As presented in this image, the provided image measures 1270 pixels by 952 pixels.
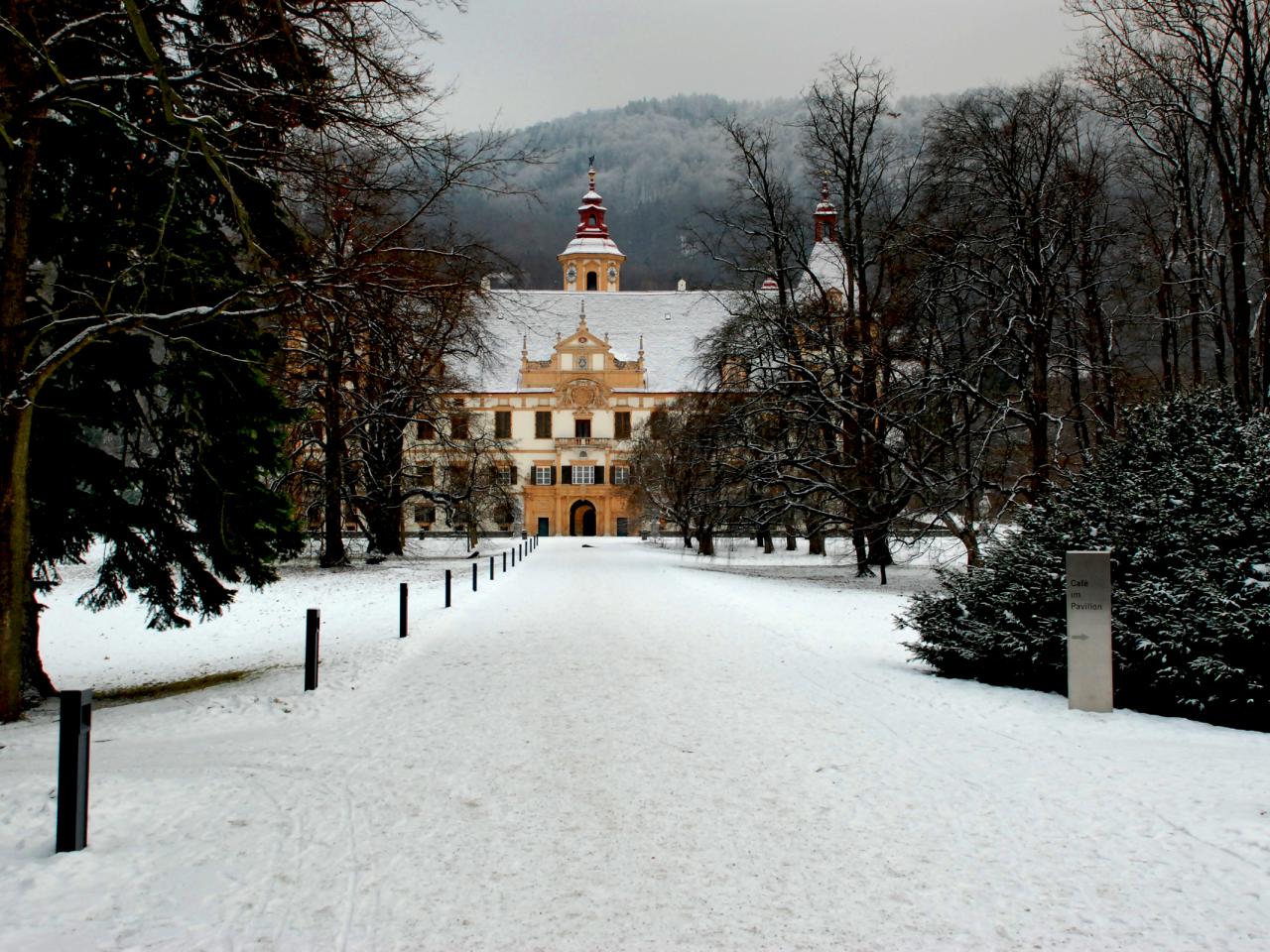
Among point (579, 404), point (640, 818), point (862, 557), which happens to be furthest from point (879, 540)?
point (579, 404)

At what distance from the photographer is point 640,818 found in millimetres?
5613

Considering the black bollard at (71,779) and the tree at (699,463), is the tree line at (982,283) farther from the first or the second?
the black bollard at (71,779)

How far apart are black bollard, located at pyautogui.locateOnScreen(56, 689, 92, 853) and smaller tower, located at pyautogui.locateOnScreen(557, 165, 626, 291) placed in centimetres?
9394

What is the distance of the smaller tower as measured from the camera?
96312mm

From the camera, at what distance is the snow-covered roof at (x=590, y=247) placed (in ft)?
316

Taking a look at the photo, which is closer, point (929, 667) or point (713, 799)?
point (713, 799)

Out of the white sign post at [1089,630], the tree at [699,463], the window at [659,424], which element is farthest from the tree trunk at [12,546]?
the window at [659,424]

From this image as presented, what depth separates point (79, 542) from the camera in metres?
10.4

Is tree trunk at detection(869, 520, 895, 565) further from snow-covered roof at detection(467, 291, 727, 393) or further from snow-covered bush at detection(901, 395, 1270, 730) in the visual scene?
snow-covered roof at detection(467, 291, 727, 393)

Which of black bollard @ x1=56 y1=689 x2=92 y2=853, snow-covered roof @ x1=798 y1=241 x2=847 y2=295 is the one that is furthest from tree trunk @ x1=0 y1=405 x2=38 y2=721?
snow-covered roof @ x1=798 y1=241 x2=847 y2=295

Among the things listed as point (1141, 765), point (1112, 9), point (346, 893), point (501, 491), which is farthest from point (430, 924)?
point (501, 491)

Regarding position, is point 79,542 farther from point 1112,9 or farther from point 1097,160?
point 1097,160

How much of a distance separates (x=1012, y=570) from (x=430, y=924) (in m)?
7.31

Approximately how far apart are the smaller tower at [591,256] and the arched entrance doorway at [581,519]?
26.4 m
